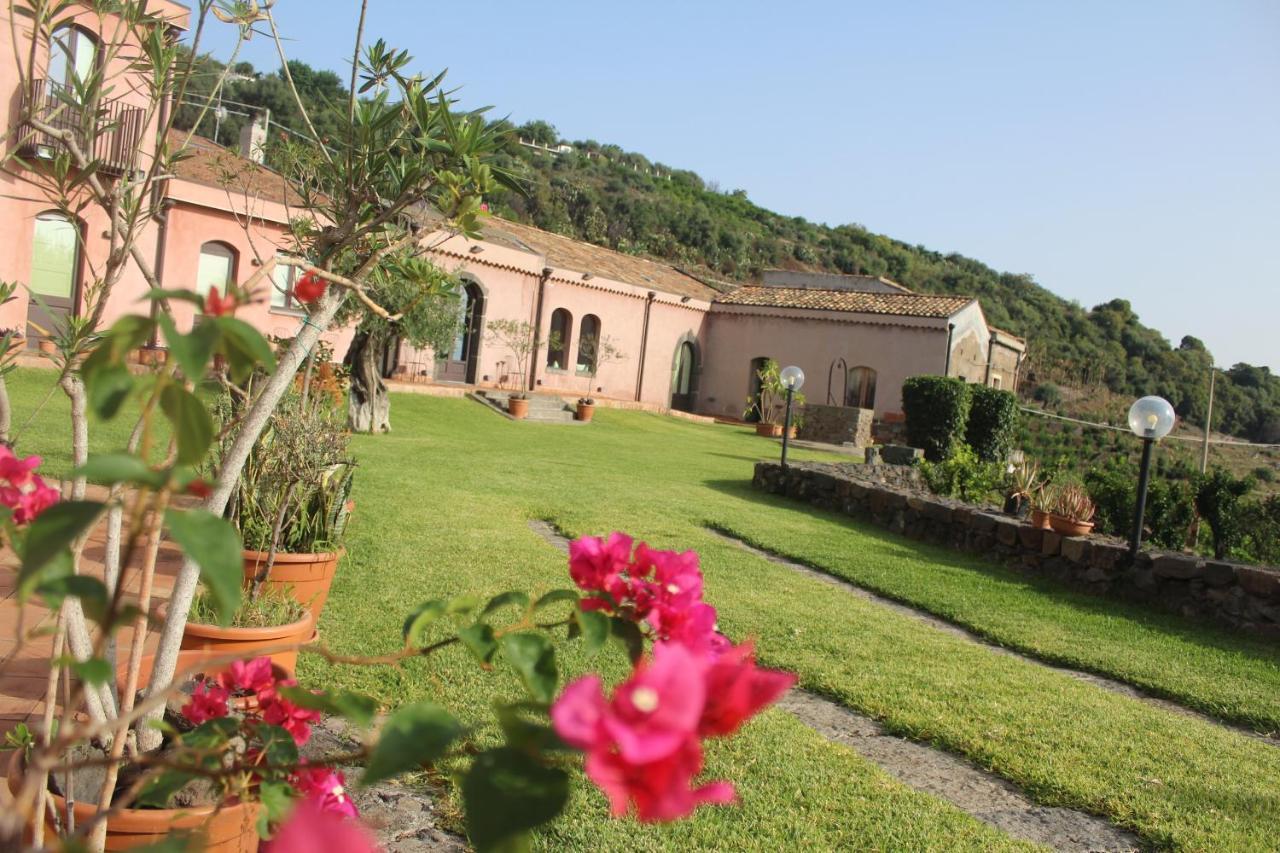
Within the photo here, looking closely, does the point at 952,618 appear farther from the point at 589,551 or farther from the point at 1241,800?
the point at 589,551

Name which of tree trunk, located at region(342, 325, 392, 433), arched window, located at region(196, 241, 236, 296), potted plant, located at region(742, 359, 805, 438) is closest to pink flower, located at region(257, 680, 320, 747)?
tree trunk, located at region(342, 325, 392, 433)

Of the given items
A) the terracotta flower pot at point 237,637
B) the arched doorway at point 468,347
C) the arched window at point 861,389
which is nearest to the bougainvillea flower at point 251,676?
the terracotta flower pot at point 237,637

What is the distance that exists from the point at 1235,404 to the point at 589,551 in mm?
40735

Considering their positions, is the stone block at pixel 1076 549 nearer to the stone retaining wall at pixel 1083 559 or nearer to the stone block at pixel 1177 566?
the stone retaining wall at pixel 1083 559

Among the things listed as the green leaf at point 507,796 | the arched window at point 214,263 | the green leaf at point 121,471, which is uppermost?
the arched window at point 214,263

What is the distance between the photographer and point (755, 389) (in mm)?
26344

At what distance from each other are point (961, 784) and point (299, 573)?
2.88 meters

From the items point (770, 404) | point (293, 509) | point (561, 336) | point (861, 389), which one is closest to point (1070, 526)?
point (293, 509)

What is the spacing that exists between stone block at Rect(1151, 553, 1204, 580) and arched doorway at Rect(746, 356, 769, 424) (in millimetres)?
17980

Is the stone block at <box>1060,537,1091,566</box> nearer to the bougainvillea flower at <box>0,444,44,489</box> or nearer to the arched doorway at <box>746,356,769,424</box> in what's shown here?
the bougainvillea flower at <box>0,444,44,489</box>

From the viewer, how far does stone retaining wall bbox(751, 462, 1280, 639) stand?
7.17 m

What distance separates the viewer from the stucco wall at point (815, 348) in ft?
79.3

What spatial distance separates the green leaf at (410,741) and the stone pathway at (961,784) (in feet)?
10.4

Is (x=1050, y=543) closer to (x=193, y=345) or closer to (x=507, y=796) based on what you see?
(x=507, y=796)
